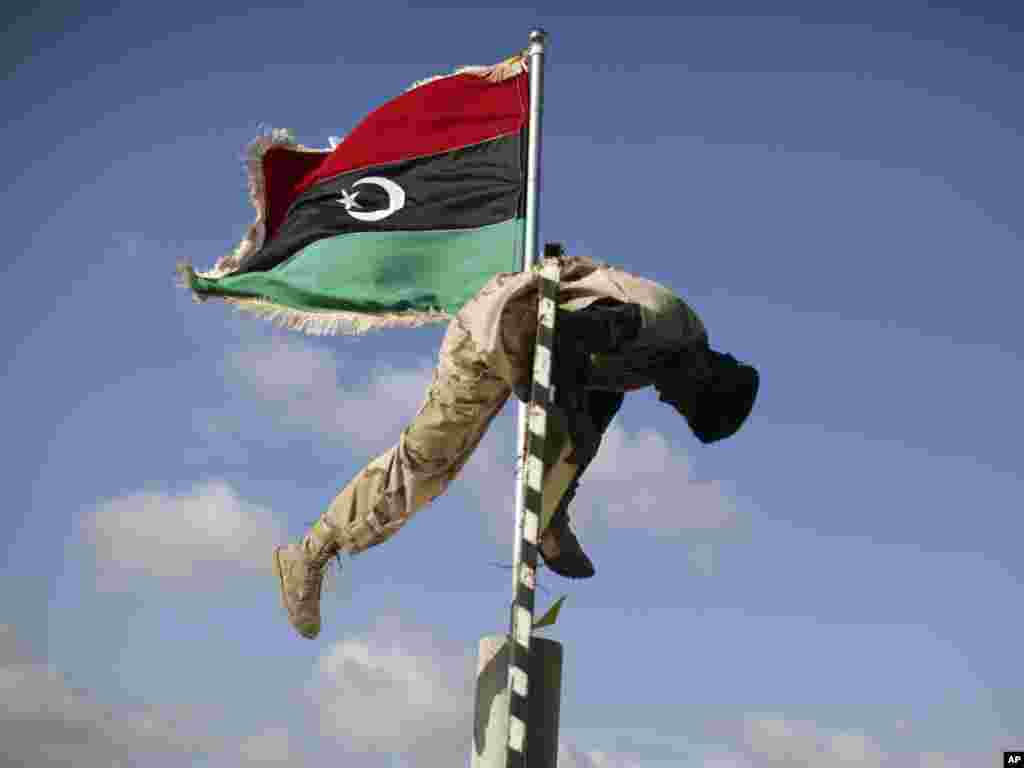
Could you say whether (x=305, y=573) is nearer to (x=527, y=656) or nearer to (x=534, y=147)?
(x=527, y=656)

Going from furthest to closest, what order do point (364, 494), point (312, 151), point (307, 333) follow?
point (312, 151) < point (307, 333) < point (364, 494)

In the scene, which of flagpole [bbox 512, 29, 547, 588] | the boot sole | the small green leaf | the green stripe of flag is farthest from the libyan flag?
the small green leaf

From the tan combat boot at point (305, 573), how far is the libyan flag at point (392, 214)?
3.72 m

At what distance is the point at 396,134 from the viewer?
12031 mm

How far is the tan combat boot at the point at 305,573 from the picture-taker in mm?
6910

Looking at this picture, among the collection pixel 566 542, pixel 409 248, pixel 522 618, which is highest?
pixel 409 248

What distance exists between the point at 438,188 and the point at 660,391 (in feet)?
18.9

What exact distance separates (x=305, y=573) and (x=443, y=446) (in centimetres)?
129

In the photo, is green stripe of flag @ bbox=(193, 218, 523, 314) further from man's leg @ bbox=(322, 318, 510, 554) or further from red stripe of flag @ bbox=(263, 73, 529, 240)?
man's leg @ bbox=(322, 318, 510, 554)

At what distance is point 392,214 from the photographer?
1140 cm

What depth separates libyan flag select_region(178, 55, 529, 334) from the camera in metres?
10.8

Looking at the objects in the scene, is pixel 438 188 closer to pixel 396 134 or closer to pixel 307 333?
pixel 396 134

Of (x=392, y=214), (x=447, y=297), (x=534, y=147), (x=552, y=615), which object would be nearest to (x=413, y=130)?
(x=392, y=214)

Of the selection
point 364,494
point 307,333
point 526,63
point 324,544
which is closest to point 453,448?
point 364,494
